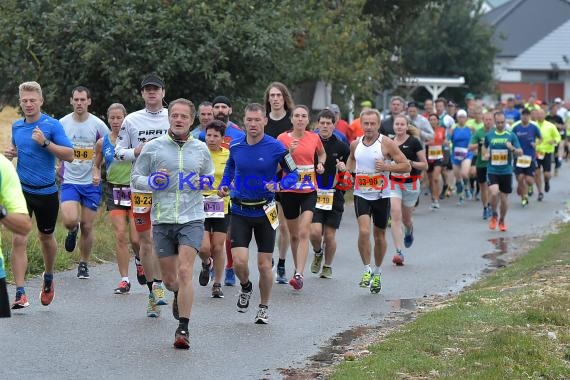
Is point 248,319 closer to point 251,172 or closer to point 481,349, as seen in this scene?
point 251,172

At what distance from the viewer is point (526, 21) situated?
281 feet

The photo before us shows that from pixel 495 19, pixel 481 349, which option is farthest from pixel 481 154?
pixel 495 19

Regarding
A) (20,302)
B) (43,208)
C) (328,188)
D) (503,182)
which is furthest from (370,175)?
(503,182)

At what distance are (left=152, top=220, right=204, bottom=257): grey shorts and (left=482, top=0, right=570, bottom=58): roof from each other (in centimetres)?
7289

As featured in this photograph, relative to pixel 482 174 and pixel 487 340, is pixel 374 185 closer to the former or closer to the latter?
pixel 487 340

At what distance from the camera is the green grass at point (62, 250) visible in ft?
43.1

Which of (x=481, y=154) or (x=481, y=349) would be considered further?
(x=481, y=154)

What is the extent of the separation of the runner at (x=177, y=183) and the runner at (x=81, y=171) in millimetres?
3179

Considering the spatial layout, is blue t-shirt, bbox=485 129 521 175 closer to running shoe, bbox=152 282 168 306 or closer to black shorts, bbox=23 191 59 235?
running shoe, bbox=152 282 168 306

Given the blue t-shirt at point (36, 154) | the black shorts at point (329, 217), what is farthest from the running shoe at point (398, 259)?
the blue t-shirt at point (36, 154)

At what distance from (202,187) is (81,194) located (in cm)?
360

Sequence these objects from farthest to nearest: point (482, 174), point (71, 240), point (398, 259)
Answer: point (482, 174)
point (398, 259)
point (71, 240)

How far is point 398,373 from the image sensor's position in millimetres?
8289

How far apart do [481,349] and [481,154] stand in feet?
44.1
